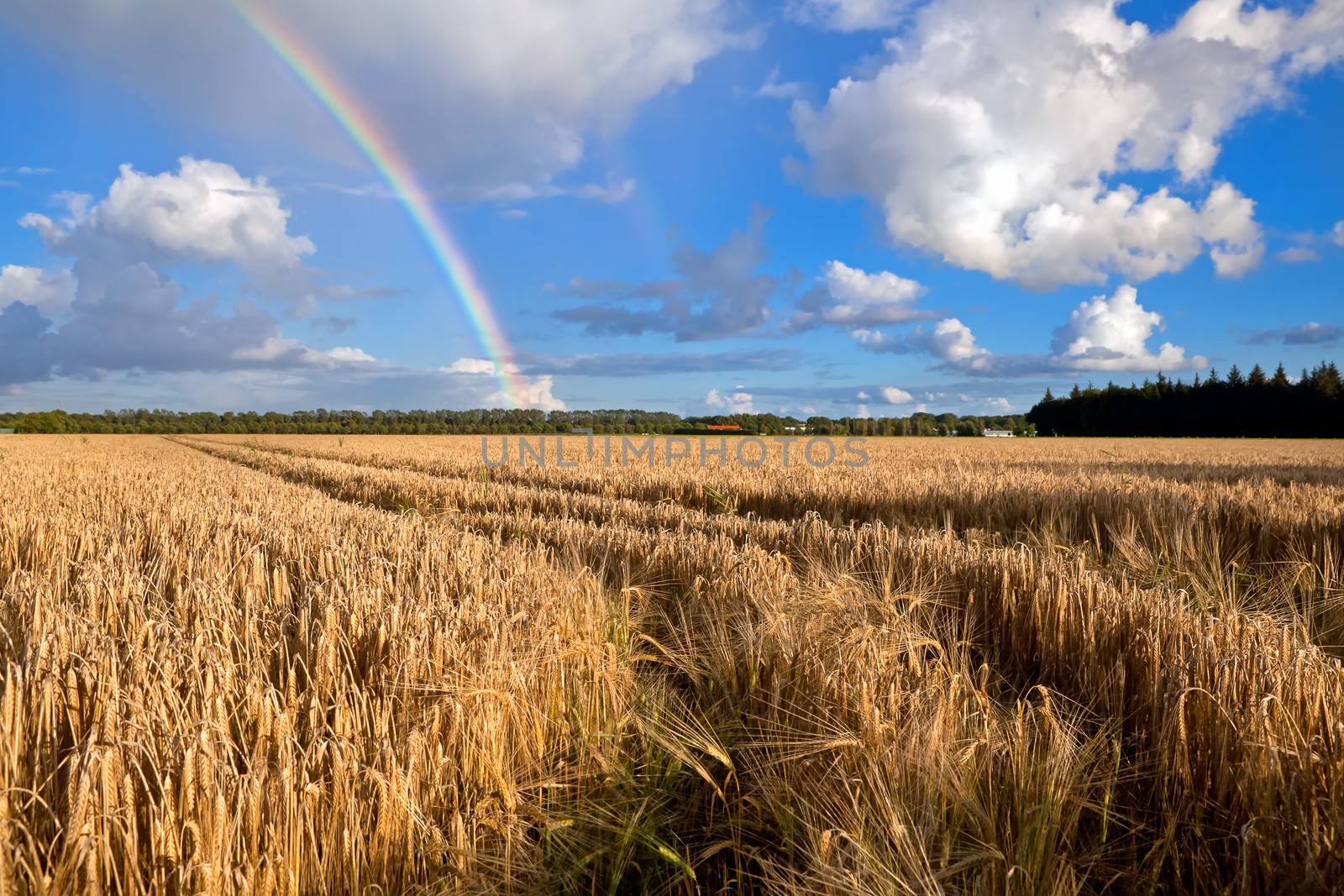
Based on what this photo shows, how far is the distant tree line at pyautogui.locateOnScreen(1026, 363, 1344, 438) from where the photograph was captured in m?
69.8

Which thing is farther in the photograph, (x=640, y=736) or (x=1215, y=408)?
(x=1215, y=408)

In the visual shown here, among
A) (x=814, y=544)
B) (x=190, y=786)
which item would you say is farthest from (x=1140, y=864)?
(x=814, y=544)

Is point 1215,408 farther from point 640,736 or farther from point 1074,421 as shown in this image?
point 640,736

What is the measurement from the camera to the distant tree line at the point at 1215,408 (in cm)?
6975

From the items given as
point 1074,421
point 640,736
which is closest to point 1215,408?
point 1074,421

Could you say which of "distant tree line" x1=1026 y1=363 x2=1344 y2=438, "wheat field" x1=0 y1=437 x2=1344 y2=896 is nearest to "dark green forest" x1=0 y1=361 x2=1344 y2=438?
"distant tree line" x1=1026 y1=363 x2=1344 y2=438

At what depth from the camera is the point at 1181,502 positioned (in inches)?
317

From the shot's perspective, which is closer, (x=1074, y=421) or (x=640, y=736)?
(x=640, y=736)

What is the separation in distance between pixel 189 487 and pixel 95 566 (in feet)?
24.3

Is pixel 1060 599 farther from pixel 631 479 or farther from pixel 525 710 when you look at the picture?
pixel 631 479

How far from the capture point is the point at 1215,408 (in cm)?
7762

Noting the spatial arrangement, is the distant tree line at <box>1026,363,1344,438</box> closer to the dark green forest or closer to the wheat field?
the dark green forest

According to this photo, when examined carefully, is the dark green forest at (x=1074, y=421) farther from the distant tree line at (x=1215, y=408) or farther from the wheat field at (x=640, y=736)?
the wheat field at (x=640, y=736)

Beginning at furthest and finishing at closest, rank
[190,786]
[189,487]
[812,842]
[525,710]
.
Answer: [189,487]
[525,710]
[812,842]
[190,786]
